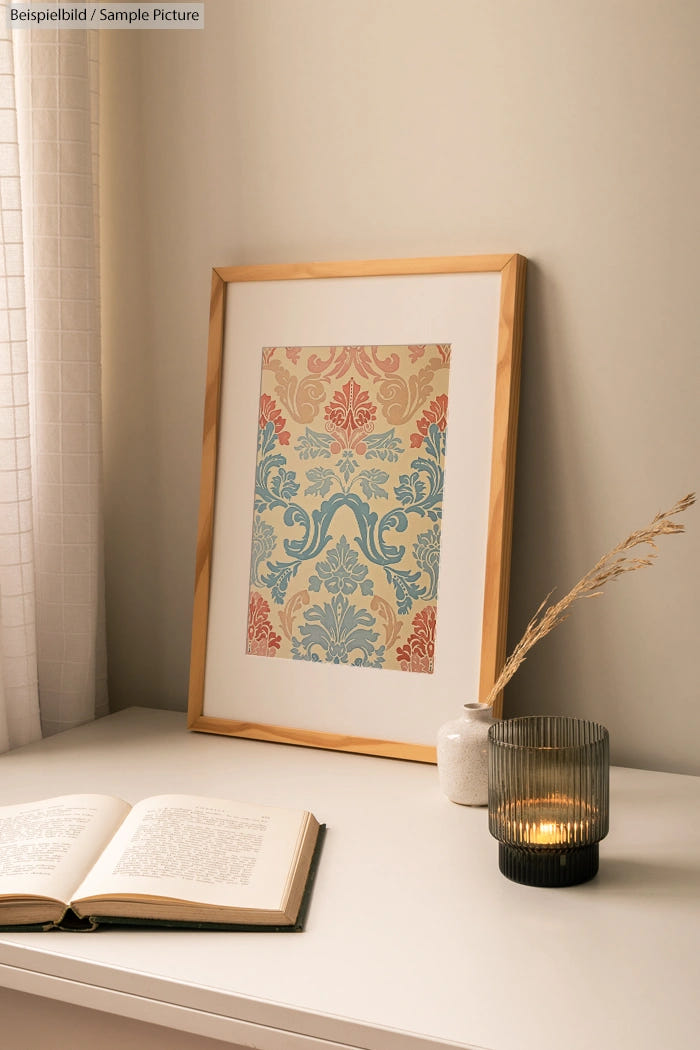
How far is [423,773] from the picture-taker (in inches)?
50.1

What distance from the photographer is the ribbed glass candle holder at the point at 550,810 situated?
95 centimetres

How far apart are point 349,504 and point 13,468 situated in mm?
451

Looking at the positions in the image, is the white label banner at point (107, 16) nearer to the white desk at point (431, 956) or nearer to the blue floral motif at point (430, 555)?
the blue floral motif at point (430, 555)

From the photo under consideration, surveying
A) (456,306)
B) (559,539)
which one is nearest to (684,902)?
(559,539)

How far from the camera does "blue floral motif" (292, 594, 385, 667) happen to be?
1.35 m

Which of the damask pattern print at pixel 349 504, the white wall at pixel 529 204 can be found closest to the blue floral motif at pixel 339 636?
the damask pattern print at pixel 349 504

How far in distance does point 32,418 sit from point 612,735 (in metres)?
0.91

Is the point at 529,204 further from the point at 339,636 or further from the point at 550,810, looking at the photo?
the point at 550,810

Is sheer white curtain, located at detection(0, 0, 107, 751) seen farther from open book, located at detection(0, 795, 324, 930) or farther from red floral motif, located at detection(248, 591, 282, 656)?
open book, located at detection(0, 795, 324, 930)

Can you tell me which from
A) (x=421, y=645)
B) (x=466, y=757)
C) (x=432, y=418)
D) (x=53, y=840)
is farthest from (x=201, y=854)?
(x=432, y=418)

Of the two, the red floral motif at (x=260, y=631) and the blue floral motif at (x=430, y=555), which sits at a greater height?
the blue floral motif at (x=430, y=555)

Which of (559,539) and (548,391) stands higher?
(548,391)

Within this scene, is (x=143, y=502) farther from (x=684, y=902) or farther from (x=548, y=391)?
(x=684, y=902)

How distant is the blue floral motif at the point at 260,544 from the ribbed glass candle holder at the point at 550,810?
1.77 ft
